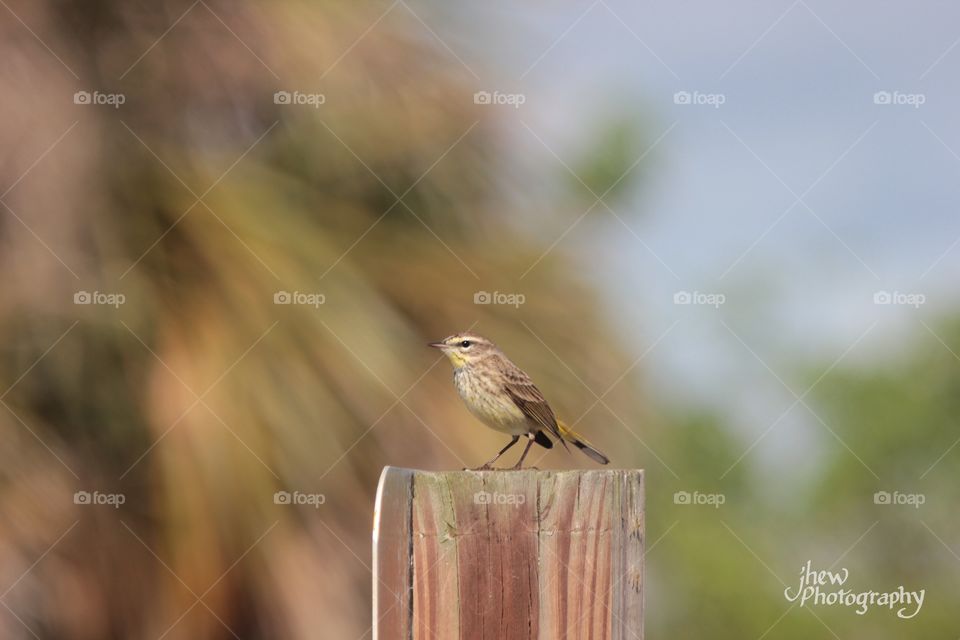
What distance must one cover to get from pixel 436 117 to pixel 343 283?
3.84 ft

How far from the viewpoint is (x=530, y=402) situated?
595cm

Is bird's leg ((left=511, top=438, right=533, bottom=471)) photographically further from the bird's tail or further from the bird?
the bird's tail

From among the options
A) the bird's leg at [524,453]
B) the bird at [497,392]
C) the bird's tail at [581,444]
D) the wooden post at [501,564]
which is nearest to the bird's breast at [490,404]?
the bird at [497,392]

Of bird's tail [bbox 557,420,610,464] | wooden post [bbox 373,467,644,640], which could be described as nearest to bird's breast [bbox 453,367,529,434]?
bird's tail [bbox 557,420,610,464]

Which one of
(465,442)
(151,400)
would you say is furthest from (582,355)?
(151,400)

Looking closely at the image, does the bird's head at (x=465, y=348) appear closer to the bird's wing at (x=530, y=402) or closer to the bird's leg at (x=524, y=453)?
the bird's wing at (x=530, y=402)

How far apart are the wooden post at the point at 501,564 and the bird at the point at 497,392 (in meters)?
3.05

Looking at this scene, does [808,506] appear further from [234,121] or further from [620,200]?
[234,121]

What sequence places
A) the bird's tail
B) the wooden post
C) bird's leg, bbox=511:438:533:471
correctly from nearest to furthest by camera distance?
the wooden post
bird's leg, bbox=511:438:533:471
the bird's tail

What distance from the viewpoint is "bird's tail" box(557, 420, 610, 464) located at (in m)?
6.22

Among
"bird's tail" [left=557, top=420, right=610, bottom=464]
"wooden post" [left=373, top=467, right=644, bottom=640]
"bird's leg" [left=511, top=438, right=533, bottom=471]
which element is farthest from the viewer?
"bird's tail" [left=557, top=420, right=610, bottom=464]

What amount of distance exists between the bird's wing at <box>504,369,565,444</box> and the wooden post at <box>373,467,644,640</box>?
122 inches

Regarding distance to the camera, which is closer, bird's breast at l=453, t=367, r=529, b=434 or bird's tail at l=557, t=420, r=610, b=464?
bird's breast at l=453, t=367, r=529, b=434

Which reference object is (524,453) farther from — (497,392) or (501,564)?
(501,564)
